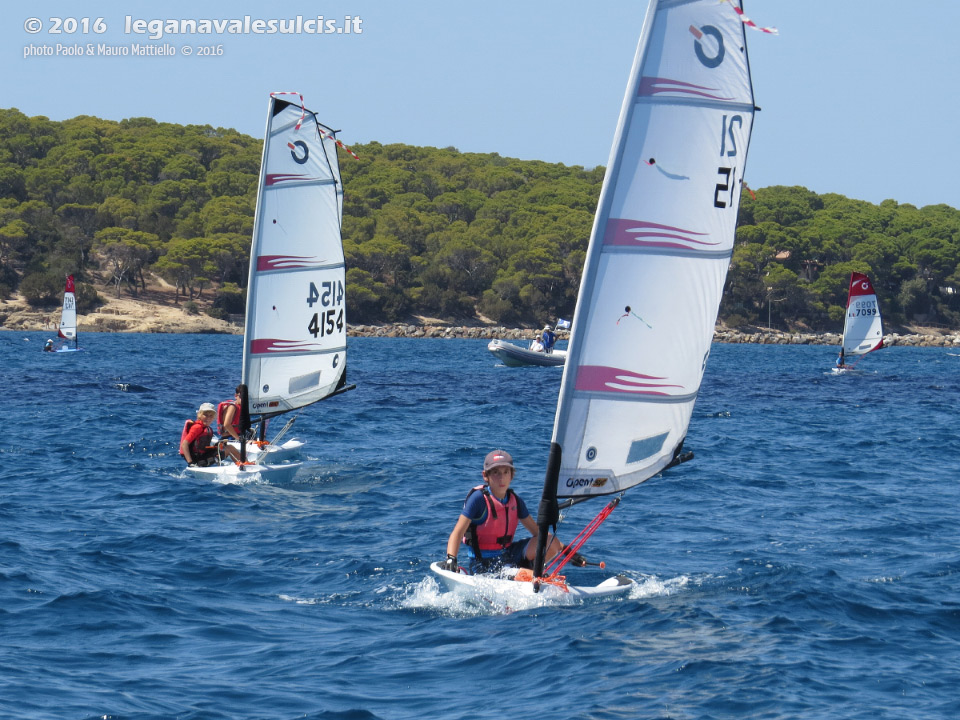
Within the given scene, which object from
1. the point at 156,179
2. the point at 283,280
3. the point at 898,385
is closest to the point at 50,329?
the point at 156,179

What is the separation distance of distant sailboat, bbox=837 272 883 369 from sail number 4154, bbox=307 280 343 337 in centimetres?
3643

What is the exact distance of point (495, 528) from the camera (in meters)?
11.0

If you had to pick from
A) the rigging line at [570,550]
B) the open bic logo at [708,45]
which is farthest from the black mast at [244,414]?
the open bic logo at [708,45]

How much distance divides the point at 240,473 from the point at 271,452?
1472 millimetres

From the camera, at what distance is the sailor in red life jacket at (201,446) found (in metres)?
18.2

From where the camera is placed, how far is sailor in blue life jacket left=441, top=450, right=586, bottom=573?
10711 mm

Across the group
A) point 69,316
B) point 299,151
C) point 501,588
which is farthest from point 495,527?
point 69,316

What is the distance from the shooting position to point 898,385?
4509 cm

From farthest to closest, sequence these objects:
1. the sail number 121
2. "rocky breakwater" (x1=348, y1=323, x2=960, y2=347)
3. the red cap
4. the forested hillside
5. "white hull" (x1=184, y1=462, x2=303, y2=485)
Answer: "rocky breakwater" (x1=348, y1=323, x2=960, y2=347) → the forested hillside → "white hull" (x1=184, y1=462, x2=303, y2=485) → the red cap → the sail number 121

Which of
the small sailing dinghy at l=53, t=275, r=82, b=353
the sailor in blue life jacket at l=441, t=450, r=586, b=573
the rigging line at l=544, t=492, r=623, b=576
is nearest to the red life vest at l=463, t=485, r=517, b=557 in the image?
the sailor in blue life jacket at l=441, t=450, r=586, b=573

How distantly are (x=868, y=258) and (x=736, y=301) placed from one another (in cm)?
1466

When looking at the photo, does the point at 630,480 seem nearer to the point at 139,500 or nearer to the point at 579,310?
the point at 579,310

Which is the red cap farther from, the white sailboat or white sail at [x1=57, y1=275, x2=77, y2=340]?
white sail at [x1=57, y1=275, x2=77, y2=340]

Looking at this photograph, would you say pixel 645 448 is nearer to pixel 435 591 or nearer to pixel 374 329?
pixel 435 591
